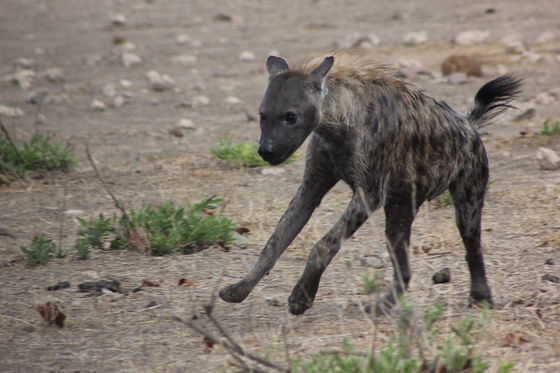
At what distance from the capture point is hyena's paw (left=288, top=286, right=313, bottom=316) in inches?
164

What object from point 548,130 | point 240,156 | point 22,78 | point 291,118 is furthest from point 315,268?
point 22,78

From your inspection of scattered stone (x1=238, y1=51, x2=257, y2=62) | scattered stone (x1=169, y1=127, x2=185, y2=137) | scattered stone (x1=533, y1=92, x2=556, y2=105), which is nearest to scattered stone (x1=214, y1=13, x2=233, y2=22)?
scattered stone (x1=238, y1=51, x2=257, y2=62)

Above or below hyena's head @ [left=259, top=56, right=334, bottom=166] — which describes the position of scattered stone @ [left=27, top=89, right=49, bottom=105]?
below

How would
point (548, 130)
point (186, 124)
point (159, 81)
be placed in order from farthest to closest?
point (159, 81)
point (186, 124)
point (548, 130)

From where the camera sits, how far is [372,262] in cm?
500

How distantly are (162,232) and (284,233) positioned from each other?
1044 mm

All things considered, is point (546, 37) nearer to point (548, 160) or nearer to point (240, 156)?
point (548, 160)

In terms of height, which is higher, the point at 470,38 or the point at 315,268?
the point at 315,268

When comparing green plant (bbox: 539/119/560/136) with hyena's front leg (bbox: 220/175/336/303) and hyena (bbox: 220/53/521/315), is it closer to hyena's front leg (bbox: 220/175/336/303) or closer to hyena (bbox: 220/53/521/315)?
hyena (bbox: 220/53/521/315)

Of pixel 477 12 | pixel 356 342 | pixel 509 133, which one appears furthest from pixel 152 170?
pixel 477 12

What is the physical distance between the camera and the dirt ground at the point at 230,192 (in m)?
3.98

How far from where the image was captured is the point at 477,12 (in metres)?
13.5

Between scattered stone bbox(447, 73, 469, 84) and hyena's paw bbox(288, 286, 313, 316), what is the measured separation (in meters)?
5.83

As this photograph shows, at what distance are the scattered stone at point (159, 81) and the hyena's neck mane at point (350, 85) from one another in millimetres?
5798
